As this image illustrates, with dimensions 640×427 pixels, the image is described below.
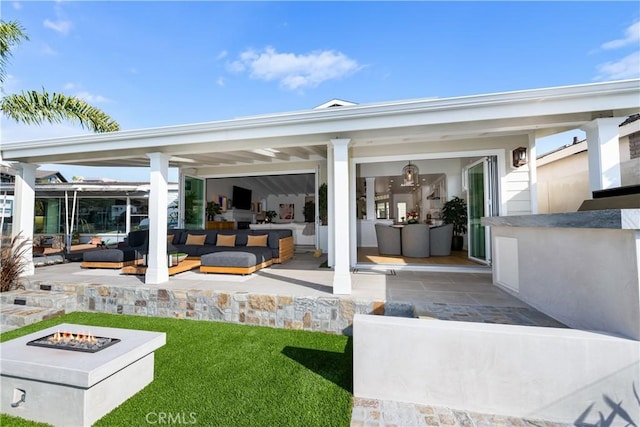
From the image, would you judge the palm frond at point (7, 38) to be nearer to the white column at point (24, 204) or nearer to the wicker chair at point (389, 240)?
the white column at point (24, 204)

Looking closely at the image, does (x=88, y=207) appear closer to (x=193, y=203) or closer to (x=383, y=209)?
(x=193, y=203)

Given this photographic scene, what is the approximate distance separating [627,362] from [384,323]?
1.59 metres

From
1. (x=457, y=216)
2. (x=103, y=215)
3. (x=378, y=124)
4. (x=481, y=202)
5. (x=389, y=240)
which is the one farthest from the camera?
(x=103, y=215)

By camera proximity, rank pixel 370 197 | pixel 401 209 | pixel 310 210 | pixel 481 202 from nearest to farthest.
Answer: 1. pixel 481 202
2. pixel 370 197
3. pixel 310 210
4. pixel 401 209

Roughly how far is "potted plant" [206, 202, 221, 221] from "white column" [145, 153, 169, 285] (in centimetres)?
511

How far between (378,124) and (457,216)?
524 centimetres

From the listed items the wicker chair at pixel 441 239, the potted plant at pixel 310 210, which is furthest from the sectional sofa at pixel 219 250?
the potted plant at pixel 310 210

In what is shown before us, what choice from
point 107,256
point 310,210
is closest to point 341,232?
point 107,256

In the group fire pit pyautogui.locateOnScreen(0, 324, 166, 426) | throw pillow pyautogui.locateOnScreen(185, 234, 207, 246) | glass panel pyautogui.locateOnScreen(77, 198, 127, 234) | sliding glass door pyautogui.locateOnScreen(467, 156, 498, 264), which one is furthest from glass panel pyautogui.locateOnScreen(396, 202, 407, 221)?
glass panel pyautogui.locateOnScreen(77, 198, 127, 234)

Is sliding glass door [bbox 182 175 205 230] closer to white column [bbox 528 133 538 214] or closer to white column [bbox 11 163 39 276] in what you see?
white column [bbox 11 163 39 276]

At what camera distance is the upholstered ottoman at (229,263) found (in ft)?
16.1

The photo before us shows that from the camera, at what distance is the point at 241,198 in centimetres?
1187

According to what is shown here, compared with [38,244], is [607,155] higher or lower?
higher

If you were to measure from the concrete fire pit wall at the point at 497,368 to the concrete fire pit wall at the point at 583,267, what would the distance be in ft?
1.07
